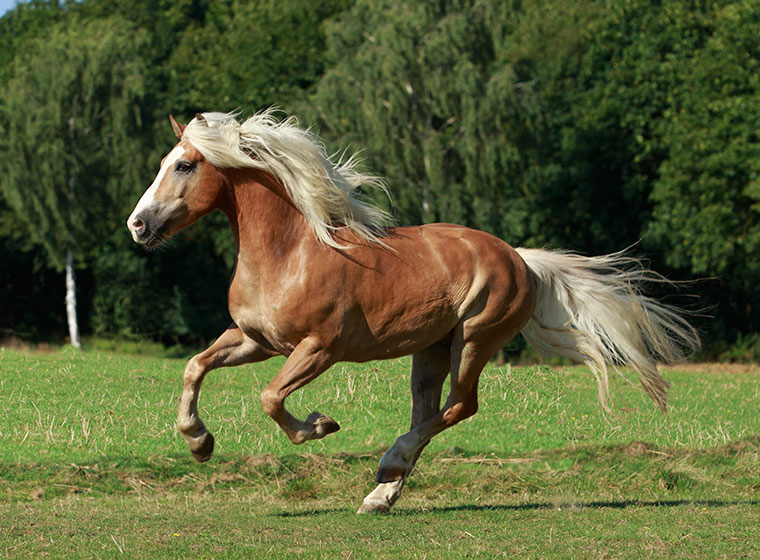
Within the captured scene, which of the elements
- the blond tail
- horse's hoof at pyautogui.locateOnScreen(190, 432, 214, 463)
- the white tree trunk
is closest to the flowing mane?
horse's hoof at pyautogui.locateOnScreen(190, 432, 214, 463)

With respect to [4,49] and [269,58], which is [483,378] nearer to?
[269,58]

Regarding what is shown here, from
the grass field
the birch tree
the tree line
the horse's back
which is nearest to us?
the grass field

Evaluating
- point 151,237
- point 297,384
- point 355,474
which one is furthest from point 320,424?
point 355,474

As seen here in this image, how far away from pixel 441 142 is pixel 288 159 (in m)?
25.9

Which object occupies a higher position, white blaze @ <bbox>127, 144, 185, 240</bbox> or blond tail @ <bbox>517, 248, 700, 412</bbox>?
white blaze @ <bbox>127, 144, 185, 240</bbox>

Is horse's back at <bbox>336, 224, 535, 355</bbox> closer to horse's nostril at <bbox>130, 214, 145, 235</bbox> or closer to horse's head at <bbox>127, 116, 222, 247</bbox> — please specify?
horse's head at <bbox>127, 116, 222, 247</bbox>

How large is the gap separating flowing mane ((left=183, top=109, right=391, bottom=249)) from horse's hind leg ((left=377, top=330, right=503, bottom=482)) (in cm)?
119

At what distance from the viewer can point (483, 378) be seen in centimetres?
1284

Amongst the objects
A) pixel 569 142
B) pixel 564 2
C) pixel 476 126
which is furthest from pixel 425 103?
pixel 564 2

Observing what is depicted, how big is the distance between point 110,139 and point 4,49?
1589 cm

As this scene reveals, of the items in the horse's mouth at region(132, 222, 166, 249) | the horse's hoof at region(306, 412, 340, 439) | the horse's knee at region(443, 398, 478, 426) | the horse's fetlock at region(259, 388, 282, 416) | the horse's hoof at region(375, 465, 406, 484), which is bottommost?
the horse's hoof at region(375, 465, 406, 484)

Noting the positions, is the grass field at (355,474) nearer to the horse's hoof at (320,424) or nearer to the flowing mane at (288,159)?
the horse's hoof at (320,424)

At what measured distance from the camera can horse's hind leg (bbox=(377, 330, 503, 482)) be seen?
25.5 feet

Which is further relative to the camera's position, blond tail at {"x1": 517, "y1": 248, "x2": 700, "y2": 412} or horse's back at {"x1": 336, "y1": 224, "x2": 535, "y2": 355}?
blond tail at {"x1": 517, "y1": 248, "x2": 700, "y2": 412}
